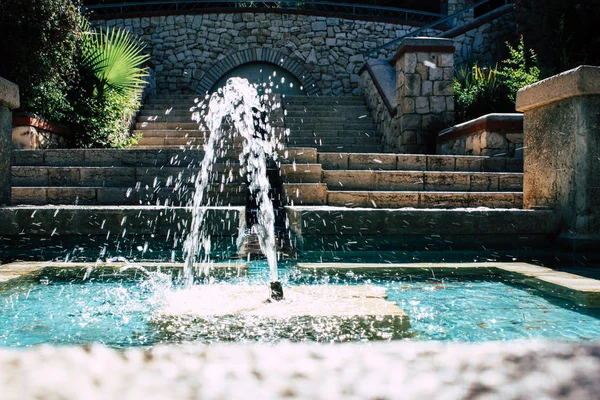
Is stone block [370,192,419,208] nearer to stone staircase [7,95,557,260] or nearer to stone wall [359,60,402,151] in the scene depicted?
stone staircase [7,95,557,260]

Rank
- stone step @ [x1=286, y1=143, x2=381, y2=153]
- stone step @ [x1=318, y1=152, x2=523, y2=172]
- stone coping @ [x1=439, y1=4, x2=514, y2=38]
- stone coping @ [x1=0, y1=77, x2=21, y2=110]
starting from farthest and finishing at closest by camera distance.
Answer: stone coping @ [x1=439, y1=4, x2=514, y2=38], stone step @ [x1=286, y1=143, x2=381, y2=153], stone step @ [x1=318, y1=152, x2=523, y2=172], stone coping @ [x1=0, y1=77, x2=21, y2=110]

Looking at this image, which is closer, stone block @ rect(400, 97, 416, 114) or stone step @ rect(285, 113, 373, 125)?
stone block @ rect(400, 97, 416, 114)

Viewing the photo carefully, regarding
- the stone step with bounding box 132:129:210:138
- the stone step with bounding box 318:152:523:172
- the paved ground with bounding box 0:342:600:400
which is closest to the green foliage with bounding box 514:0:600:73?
the stone step with bounding box 318:152:523:172

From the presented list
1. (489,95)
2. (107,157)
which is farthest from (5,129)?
(489,95)

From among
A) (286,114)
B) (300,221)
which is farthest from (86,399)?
(286,114)

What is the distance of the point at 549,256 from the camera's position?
14.1 feet

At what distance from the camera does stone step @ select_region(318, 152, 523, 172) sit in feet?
20.2

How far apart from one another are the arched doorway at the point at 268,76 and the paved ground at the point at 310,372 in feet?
48.7

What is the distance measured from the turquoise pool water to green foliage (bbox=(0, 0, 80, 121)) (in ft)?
16.7

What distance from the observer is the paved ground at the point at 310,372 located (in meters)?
0.61

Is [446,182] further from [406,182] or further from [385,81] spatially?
[385,81]

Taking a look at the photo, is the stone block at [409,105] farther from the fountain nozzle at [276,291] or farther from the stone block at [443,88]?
the fountain nozzle at [276,291]

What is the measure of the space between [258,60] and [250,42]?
0.67 m

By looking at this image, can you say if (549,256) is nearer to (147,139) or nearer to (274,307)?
(274,307)
